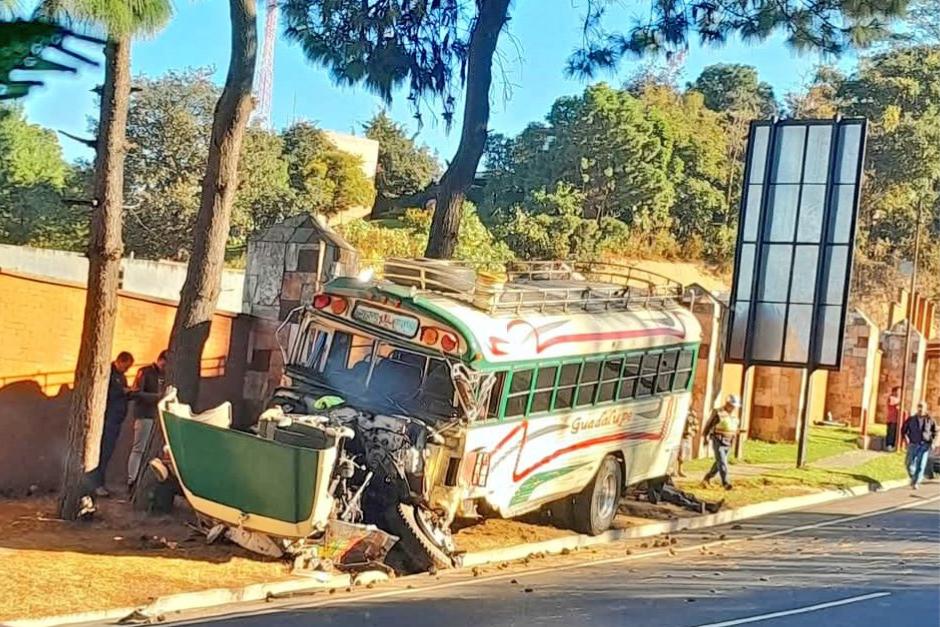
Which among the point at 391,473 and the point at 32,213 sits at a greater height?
the point at 32,213

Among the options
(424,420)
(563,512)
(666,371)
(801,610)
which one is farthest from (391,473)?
(666,371)

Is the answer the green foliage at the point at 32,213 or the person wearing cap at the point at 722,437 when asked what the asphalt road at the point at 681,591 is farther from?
the green foliage at the point at 32,213

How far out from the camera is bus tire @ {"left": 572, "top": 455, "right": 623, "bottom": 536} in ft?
46.2

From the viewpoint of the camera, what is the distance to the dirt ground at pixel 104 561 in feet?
28.4

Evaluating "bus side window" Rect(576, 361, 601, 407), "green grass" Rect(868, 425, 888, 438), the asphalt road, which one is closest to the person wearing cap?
the asphalt road

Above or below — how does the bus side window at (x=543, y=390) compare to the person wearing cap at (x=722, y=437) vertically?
above

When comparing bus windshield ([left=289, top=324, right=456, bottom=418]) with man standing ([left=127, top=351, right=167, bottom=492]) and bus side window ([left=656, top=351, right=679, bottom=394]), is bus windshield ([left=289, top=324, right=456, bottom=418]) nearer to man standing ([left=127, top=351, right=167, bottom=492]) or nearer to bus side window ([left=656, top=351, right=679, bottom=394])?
man standing ([left=127, top=351, right=167, bottom=492])

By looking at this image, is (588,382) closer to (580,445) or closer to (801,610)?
(580,445)

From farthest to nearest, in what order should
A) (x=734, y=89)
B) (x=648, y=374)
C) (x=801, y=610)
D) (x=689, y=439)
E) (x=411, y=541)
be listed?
(x=734, y=89) → (x=689, y=439) → (x=648, y=374) → (x=411, y=541) → (x=801, y=610)

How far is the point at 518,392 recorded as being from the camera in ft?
40.3

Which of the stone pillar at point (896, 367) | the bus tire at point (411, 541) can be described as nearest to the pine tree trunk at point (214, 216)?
the bus tire at point (411, 541)

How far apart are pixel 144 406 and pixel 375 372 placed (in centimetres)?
335

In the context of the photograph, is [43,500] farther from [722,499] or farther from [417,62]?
[722,499]

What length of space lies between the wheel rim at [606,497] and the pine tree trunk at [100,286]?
626 cm
